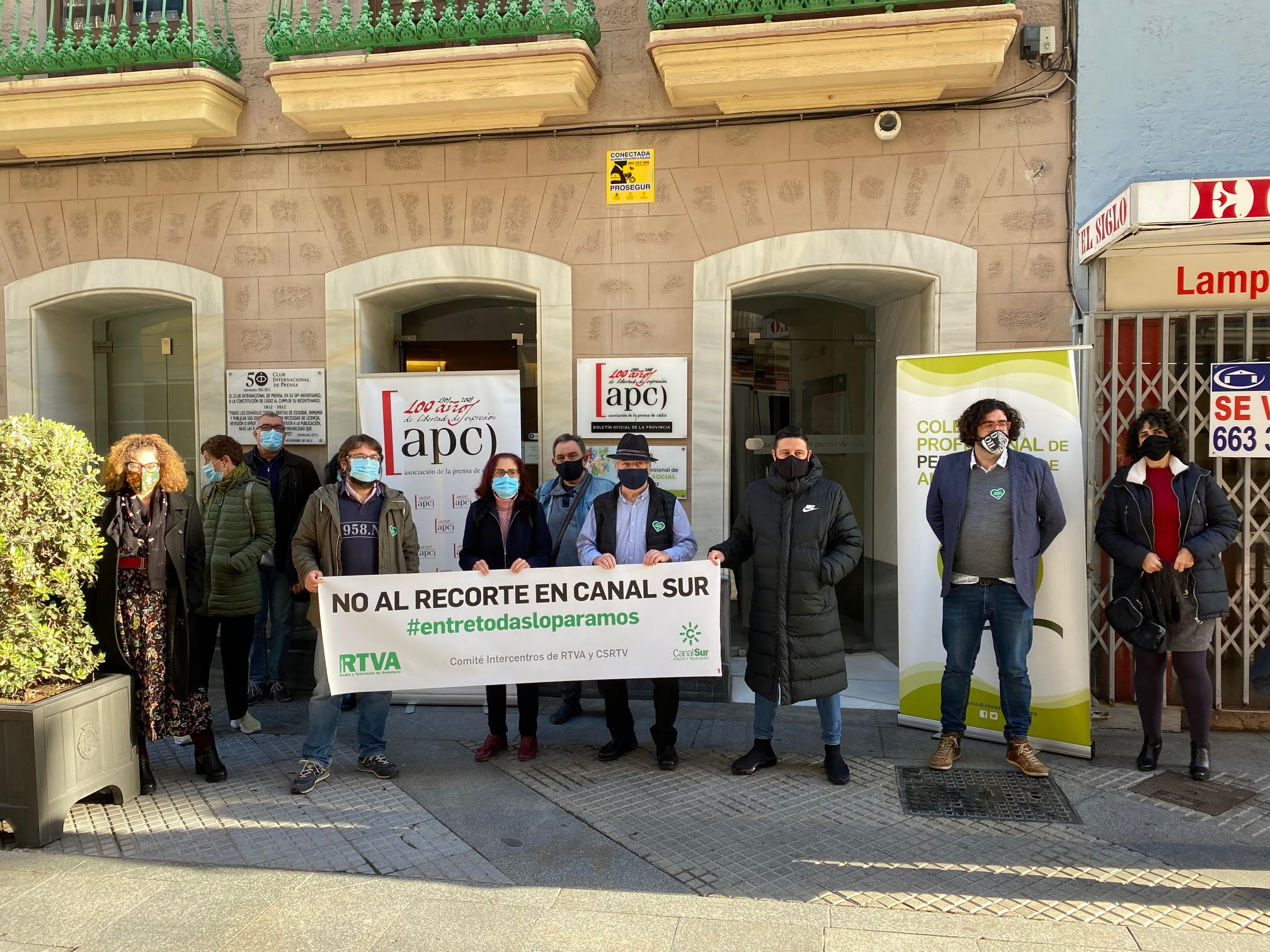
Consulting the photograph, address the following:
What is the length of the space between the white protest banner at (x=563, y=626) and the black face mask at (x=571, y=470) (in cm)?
92

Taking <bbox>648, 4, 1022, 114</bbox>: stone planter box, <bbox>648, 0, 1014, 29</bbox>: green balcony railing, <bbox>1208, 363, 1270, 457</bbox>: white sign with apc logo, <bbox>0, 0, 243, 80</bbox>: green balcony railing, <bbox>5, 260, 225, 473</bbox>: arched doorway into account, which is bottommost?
<bbox>1208, 363, 1270, 457</bbox>: white sign with apc logo

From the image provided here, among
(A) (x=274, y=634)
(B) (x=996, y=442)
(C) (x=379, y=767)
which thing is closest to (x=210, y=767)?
(C) (x=379, y=767)

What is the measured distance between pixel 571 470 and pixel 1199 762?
3.81 m

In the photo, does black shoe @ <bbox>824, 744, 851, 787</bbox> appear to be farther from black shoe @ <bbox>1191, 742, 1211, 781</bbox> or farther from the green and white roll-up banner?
black shoe @ <bbox>1191, 742, 1211, 781</bbox>

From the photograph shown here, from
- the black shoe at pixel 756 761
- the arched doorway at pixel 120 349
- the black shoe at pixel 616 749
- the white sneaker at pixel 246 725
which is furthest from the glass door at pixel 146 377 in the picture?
the black shoe at pixel 756 761

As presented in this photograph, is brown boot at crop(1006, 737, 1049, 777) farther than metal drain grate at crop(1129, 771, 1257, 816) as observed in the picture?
Yes

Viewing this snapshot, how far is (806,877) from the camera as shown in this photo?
3.88 metres

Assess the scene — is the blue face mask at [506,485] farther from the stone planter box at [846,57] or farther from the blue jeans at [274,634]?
the stone planter box at [846,57]

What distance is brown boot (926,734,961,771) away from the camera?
5137 mm

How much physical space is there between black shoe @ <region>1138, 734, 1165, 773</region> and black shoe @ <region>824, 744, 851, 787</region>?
161 centimetres

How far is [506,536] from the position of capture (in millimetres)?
5305

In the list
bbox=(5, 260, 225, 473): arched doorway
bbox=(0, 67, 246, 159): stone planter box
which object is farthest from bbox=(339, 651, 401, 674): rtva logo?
bbox=(0, 67, 246, 159): stone planter box

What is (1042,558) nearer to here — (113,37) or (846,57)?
(846,57)

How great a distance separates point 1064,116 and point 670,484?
140 inches
